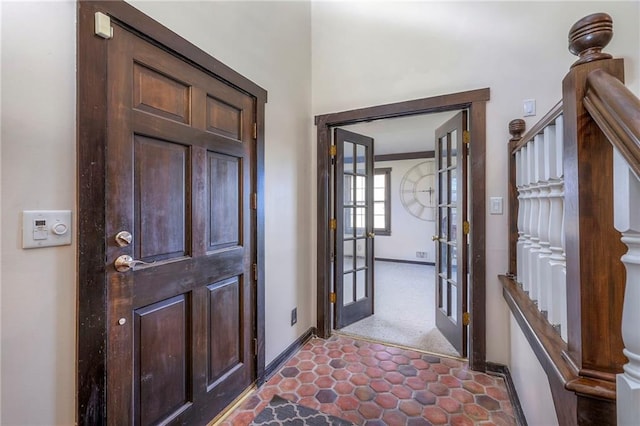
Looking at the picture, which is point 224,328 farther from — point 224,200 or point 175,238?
point 224,200

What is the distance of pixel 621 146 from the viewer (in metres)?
0.58

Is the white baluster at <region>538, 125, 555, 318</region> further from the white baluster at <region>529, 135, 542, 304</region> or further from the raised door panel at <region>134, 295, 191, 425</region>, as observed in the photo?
the raised door panel at <region>134, 295, 191, 425</region>

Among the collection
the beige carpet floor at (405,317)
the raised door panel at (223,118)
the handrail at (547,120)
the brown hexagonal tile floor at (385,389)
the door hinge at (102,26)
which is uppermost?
the door hinge at (102,26)

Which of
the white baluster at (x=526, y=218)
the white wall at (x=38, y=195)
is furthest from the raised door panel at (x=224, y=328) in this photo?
the white baluster at (x=526, y=218)

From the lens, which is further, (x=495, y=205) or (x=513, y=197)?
(x=495, y=205)

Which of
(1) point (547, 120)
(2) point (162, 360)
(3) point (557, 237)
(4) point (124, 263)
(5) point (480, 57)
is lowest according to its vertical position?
(2) point (162, 360)

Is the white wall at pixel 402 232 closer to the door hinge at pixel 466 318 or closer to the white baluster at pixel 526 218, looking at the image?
the door hinge at pixel 466 318

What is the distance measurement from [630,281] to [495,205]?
1588 mm

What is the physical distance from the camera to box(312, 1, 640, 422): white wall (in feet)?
6.28

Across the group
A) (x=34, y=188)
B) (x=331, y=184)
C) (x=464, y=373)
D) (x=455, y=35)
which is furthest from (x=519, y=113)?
(x=34, y=188)

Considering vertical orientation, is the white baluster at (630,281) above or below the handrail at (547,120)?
below

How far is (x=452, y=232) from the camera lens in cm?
255

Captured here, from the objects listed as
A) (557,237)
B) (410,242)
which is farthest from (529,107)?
(410,242)

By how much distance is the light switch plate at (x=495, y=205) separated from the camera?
2037 mm
